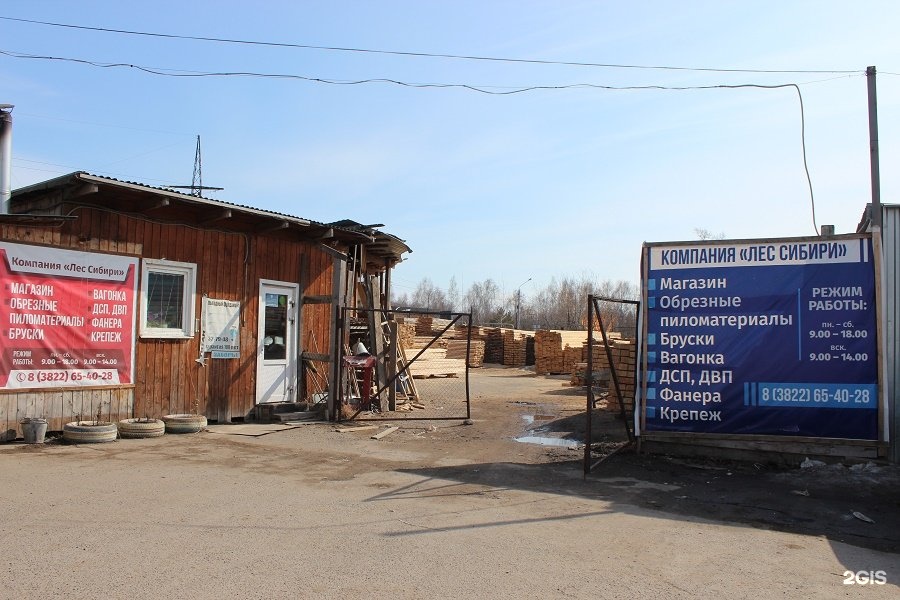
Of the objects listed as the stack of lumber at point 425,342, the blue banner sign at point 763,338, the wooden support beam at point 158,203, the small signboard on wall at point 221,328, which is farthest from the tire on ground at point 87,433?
the stack of lumber at point 425,342

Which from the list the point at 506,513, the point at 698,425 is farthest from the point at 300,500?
the point at 698,425

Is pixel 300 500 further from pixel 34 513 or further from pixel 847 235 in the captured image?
pixel 847 235

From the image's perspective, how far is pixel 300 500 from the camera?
269 inches

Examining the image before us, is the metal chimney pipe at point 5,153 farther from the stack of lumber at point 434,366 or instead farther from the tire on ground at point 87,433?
the stack of lumber at point 434,366

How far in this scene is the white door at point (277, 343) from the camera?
1307 centimetres

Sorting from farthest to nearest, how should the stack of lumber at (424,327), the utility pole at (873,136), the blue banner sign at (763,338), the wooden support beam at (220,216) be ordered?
the stack of lumber at (424,327) → the wooden support beam at (220,216) → the utility pole at (873,136) → the blue banner sign at (763,338)

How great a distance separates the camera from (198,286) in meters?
11.9

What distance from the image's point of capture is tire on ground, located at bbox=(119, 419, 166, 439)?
1033 cm

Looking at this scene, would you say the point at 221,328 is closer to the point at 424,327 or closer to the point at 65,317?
the point at 65,317

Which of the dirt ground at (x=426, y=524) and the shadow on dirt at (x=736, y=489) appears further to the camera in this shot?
the shadow on dirt at (x=736, y=489)

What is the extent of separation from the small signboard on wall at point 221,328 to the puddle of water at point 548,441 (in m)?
5.53

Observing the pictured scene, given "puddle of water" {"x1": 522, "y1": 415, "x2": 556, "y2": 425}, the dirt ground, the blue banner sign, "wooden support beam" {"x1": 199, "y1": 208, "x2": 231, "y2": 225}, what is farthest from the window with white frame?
the blue banner sign

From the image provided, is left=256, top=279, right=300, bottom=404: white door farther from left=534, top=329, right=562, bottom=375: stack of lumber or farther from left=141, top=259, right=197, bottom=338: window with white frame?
left=534, top=329, right=562, bottom=375: stack of lumber

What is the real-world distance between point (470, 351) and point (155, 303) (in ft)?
70.8
